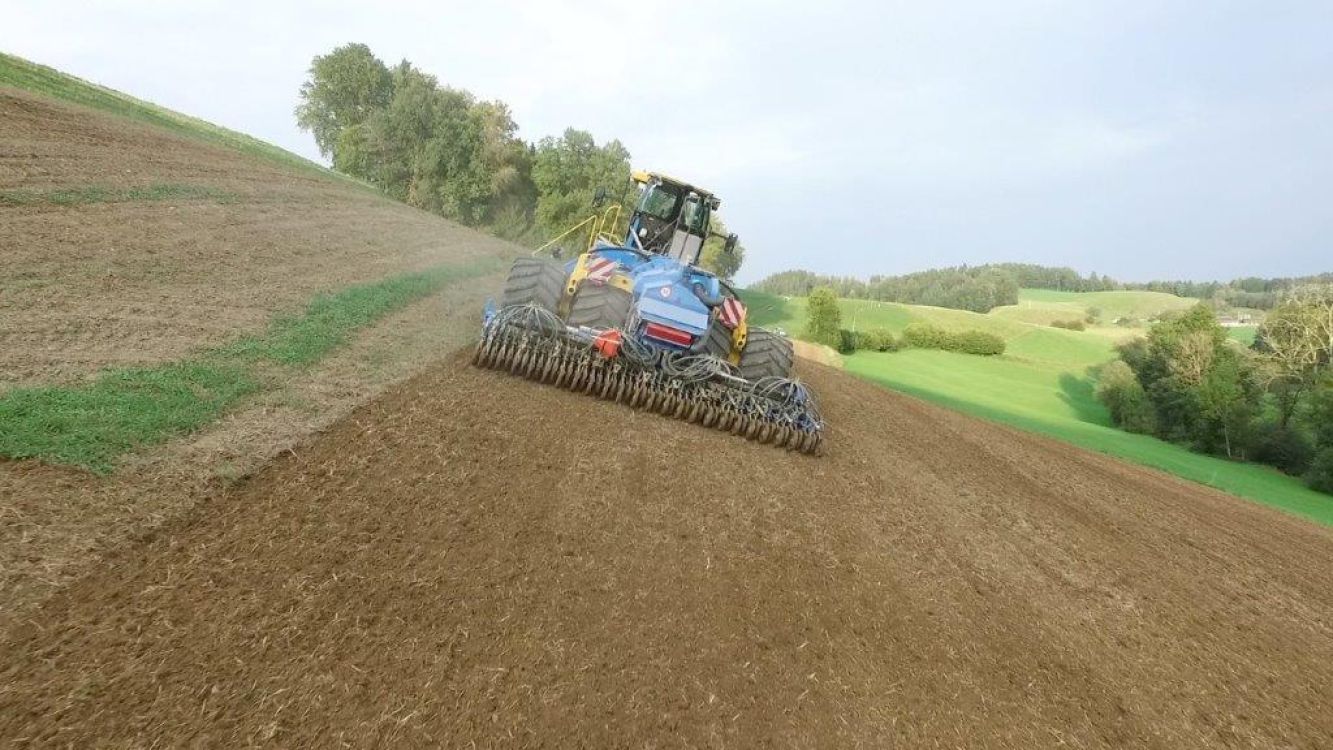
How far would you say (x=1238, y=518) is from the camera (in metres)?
10.8

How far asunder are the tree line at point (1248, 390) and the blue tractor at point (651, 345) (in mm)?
22173

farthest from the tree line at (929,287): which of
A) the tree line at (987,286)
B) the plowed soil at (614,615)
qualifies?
the plowed soil at (614,615)

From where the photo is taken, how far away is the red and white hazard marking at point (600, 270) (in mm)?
7680

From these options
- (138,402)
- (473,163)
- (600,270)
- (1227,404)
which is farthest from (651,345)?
(473,163)

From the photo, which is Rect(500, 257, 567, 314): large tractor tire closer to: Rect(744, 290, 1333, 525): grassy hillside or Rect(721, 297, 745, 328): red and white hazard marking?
Rect(721, 297, 745, 328): red and white hazard marking

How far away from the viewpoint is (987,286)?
75000 millimetres

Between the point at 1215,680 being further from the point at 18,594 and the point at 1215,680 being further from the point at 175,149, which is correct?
the point at 175,149

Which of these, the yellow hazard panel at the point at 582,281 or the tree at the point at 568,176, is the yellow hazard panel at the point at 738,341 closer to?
the yellow hazard panel at the point at 582,281

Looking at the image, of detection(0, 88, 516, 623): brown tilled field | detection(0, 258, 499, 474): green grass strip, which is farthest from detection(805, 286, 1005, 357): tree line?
detection(0, 258, 499, 474): green grass strip

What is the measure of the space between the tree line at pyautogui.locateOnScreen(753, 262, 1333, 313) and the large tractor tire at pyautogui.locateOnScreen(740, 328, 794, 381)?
53.6 meters

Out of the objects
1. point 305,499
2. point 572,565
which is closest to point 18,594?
point 305,499

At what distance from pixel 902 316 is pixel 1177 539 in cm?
3830

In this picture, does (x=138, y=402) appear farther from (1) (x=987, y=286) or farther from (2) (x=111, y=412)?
(1) (x=987, y=286)

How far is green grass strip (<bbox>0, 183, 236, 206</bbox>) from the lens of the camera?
27.6ft
